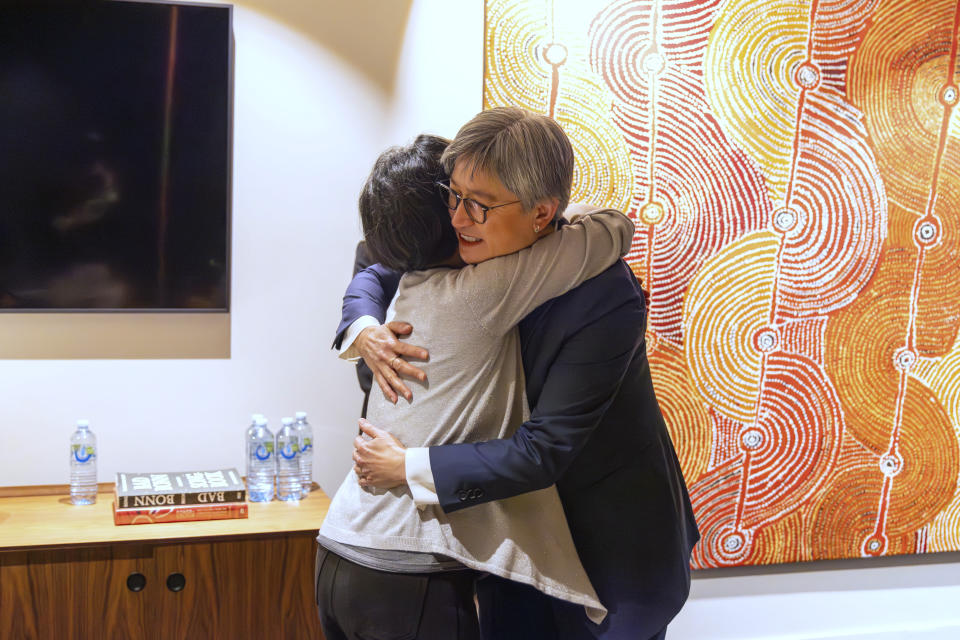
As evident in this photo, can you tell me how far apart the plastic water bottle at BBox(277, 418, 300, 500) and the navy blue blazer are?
2.95 feet

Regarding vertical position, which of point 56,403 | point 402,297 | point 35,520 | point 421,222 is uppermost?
point 421,222

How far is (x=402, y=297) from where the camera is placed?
1286 mm

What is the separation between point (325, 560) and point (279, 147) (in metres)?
1.52

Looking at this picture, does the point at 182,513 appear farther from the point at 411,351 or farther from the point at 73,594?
the point at 411,351

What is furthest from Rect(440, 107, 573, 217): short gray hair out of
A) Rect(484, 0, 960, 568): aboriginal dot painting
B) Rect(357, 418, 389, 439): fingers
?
Rect(484, 0, 960, 568): aboriginal dot painting

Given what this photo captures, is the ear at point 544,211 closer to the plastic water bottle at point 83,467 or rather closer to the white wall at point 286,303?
the white wall at point 286,303

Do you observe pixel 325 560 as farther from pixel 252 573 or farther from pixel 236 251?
pixel 236 251

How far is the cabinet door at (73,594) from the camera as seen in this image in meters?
1.89

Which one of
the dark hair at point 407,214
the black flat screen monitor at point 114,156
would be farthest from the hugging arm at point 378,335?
the black flat screen monitor at point 114,156

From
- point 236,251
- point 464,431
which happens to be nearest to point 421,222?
point 464,431

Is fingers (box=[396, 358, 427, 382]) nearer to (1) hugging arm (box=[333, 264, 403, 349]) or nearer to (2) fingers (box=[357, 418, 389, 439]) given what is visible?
(2) fingers (box=[357, 418, 389, 439])

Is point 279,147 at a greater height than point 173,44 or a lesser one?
lesser

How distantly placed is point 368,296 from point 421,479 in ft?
1.51

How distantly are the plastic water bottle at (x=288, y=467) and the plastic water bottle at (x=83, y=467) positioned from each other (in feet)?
1.56
